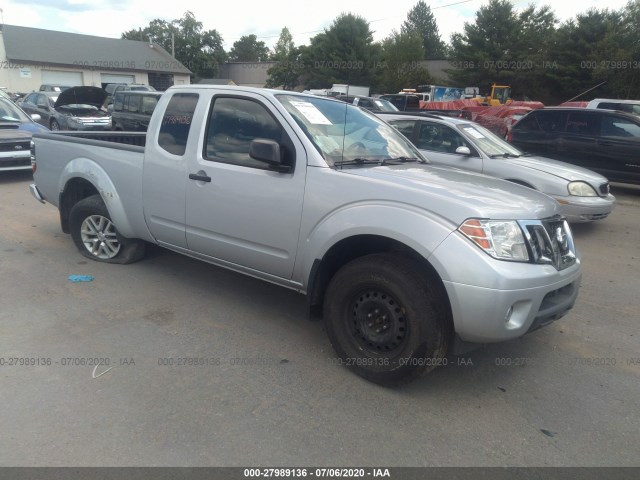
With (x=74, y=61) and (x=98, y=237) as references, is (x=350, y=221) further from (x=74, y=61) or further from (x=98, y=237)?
(x=74, y=61)

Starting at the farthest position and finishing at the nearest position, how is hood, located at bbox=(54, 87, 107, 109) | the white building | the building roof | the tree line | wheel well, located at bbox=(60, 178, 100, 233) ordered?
the building roof
the white building
the tree line
hood, located at bbox=(54, 87, 107, 109)
wheel well, located at bbox=(60, 178, 100, 233)

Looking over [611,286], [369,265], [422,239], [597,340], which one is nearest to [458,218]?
[422,239]

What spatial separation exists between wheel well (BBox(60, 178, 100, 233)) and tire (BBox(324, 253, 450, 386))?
3.46 m

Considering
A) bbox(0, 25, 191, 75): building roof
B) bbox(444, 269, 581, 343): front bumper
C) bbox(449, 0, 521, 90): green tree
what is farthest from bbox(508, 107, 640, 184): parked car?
bbox(0, 25, 191, 75): building roof

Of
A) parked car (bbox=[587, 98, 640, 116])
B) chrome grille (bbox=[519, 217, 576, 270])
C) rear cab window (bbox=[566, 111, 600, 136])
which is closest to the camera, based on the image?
chrome grille (bbox=[519, 217, 576, 270])

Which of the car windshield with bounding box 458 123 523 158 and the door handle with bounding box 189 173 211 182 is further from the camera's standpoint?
the car windshield with bounding box 458 123 523 158

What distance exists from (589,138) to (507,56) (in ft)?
117

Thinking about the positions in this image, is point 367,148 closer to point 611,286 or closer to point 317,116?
point 317,116

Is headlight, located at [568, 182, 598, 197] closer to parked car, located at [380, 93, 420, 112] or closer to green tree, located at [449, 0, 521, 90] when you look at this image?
parked car, located at [380, 93, 420, 112]

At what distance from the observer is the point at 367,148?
→ 414cm

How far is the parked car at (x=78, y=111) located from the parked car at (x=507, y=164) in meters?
11.3

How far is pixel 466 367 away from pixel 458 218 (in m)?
1.26

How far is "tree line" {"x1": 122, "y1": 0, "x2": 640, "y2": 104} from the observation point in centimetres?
3216

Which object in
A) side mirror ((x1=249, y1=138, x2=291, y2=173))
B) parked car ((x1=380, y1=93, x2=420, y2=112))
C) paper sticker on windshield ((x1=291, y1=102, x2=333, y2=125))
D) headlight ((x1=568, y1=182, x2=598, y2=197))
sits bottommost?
headlight ((x1=568, y1=182, x2=598, y2=197))
